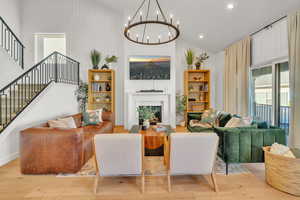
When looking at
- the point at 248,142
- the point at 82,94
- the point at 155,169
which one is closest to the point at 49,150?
the point at 155,169

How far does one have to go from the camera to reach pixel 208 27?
4.71m

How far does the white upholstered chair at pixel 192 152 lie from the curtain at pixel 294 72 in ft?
7.43

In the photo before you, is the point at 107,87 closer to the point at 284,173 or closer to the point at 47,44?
the point at 47,44

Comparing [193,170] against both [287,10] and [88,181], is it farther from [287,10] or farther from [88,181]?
[287,10]

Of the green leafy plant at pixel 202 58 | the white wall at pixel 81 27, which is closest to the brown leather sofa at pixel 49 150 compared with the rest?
the white wall at pixel 81 27

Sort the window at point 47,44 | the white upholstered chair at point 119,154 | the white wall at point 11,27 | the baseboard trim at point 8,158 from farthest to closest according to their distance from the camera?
the window at point 47,44
the white wall at point 11,27
the baseboard trim at point 8,158
the white upholstered chair at point 119,154

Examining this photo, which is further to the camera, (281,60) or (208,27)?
(208,27)

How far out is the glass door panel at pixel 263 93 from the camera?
3979 mm

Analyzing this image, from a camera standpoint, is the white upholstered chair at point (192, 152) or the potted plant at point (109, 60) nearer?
the white upholstered chair at point (192, 152)

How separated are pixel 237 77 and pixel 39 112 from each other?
18.0 feet

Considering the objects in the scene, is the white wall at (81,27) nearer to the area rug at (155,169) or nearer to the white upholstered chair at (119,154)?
the area rug at (155,169)

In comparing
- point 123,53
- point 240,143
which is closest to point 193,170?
point 240,143

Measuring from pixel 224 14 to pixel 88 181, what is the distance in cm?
462

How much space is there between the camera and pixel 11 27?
543 cm
